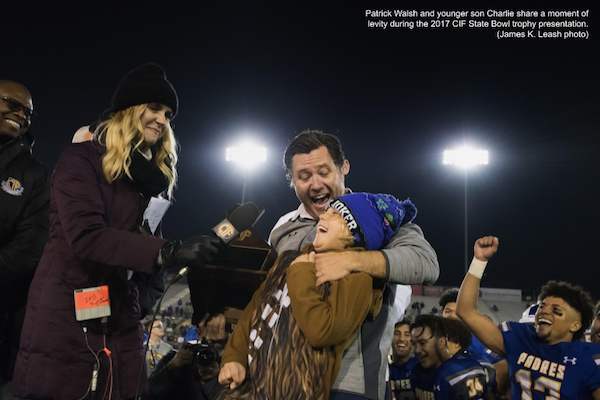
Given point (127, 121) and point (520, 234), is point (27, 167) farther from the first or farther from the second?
point (520, 234)

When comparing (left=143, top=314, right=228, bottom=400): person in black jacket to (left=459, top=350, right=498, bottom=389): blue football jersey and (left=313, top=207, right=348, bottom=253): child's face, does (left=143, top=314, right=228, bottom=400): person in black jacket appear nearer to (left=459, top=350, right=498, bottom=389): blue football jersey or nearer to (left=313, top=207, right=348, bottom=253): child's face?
(left=313, top=207, right=348, bottom=253): child's face

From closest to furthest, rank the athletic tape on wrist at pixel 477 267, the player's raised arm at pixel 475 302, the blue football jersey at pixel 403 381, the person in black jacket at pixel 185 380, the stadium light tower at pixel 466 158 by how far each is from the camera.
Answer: the player's raised arm at pixel 475 302, the athletic tape on wrist at pixel 477 267, the person in black jacket at pixel 185 380, the blue football jersey at pixel 403 381, the stadium light tower at pixel 466 158

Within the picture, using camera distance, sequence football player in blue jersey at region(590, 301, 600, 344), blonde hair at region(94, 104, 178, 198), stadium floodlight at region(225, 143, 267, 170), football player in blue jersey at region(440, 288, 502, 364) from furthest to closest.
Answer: stadium floodlight at region(225, 143, 267, 170) → football player in blue jersey at region(440, 288, 502, 364) → football player in blue jersey at region(590, 301, 600, 344) → blonde hair at region(94, 104, 178, 198)


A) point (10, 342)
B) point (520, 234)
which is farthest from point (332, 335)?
point (520, 234)

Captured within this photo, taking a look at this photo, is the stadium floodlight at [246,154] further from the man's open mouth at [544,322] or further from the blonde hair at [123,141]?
the blonde hair at [123,141]

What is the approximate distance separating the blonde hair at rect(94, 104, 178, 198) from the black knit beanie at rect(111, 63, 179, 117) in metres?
0.04

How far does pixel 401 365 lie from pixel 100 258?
3936mm

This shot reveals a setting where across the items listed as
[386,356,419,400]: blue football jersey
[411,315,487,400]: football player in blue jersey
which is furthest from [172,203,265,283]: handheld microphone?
[386,356,419,400]: blue football jersey

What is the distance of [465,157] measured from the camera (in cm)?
2456

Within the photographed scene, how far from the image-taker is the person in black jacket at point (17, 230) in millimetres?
2377

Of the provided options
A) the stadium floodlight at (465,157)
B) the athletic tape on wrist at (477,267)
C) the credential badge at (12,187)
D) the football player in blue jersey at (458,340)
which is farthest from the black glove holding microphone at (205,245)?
the stadium floodlight at (465,157)

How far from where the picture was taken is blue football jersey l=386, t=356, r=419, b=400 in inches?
178

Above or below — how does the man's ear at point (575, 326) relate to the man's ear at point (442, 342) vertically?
above

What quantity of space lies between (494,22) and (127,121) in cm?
1768
